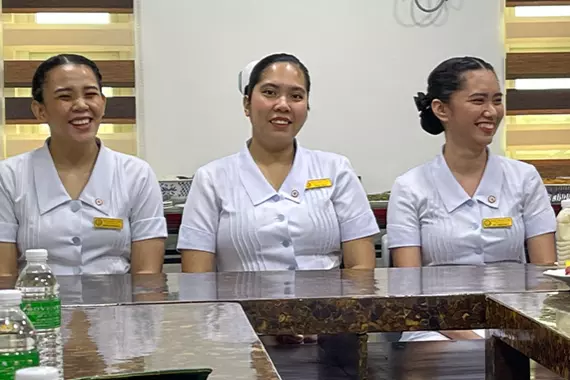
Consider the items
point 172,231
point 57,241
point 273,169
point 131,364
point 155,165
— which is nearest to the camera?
point 131,364

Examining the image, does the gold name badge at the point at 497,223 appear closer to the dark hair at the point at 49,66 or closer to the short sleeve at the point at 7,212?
the dark hair at the point at 49,66

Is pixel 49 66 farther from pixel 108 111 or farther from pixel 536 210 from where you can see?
pixel 108 111

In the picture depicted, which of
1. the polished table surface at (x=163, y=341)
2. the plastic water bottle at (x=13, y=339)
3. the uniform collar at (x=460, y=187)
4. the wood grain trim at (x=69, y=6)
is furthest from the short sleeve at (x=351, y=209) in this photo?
the wood grain trim at (x=69, y=6)

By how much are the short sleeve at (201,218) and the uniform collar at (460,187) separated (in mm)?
695

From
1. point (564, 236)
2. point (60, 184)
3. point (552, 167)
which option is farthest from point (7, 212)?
point (552, 167)

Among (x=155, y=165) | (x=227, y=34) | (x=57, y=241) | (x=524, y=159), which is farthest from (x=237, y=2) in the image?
(x=57, y=241)

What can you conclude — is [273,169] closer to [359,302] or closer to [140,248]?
[140,248]

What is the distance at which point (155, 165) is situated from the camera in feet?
14.9

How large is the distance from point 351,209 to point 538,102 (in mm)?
2476

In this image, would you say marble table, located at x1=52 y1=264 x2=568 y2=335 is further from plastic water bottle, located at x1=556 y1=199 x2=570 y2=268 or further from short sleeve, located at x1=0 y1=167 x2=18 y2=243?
short sleeve, located at x1=0 y1=167 x2=18 y2=243

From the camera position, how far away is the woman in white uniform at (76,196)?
8.50 feet

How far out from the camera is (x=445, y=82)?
292 cm

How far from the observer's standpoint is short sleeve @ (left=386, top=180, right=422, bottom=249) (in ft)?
8.91

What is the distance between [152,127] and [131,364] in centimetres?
344
